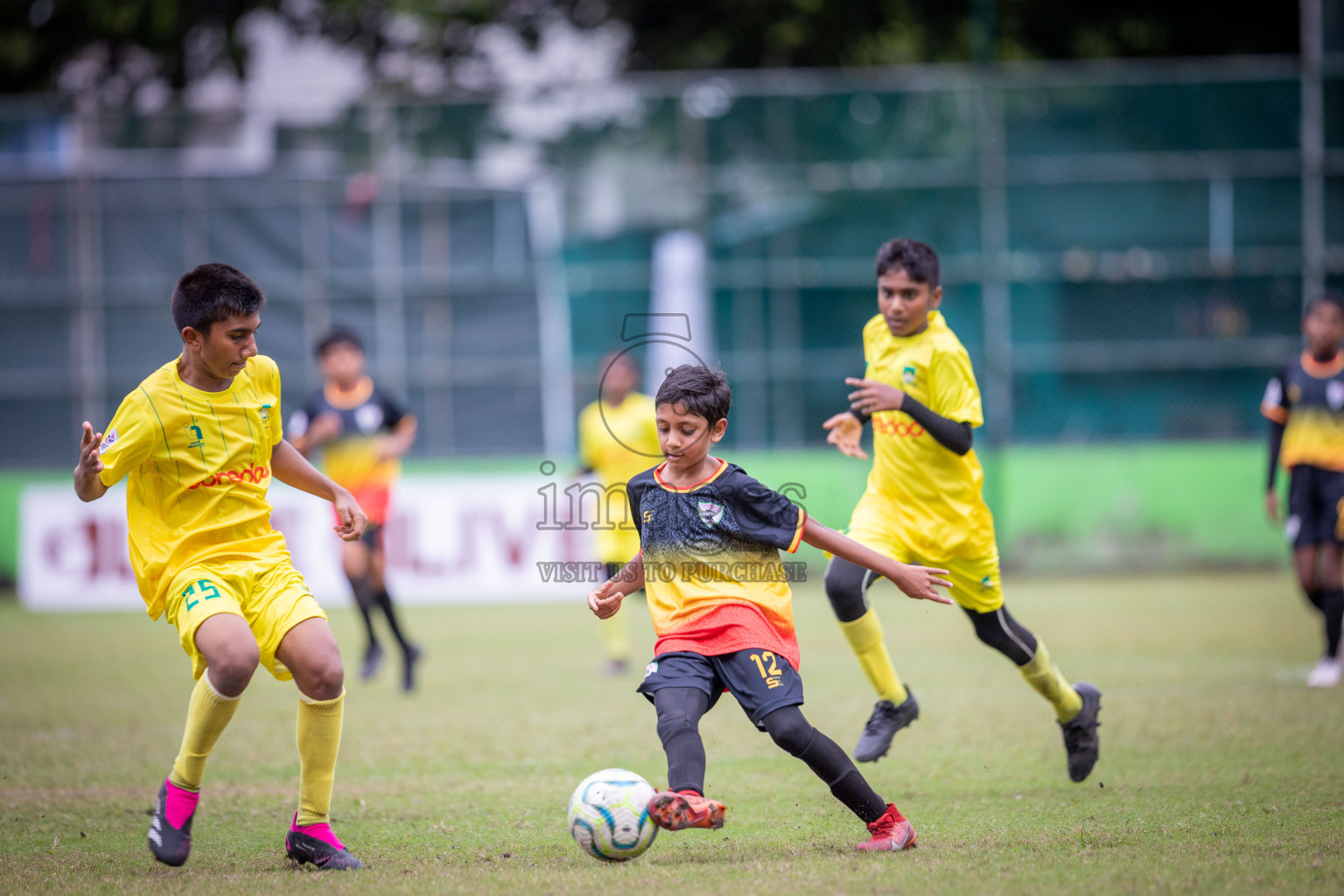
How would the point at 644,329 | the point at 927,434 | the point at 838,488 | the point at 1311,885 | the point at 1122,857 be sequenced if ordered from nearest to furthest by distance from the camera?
1. the point at 1311,885
2. the point at 1122,857
3. the point at 927,434
4. the point at 838,488
5. the point at 644,329

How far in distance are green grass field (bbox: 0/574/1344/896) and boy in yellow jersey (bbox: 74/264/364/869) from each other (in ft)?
0.95

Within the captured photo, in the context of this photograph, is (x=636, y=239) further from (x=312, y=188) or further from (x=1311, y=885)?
(x=1311, y=885)

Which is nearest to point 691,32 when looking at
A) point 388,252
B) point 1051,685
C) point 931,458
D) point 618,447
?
point 388,252

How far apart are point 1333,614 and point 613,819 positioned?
5802mm

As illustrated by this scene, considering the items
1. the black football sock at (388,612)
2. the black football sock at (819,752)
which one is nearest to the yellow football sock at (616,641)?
the black football sock at (388,612)

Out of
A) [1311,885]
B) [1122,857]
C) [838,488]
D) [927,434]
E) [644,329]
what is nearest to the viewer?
[1311,885]

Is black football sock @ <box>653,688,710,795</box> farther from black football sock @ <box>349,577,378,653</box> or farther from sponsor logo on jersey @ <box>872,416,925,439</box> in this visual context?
black football sock @ <box>349,577,378,653</box>

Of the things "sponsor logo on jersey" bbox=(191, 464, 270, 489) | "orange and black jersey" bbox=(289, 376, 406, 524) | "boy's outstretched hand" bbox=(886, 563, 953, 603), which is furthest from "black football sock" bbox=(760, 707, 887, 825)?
"orange and black jersey" bbox=(289, 376, 406, 524)

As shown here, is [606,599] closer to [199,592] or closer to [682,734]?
[682,734]

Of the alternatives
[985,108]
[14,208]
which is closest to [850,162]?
[985,108]

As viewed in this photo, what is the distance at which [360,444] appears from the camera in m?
9.27

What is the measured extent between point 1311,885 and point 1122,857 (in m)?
0.56

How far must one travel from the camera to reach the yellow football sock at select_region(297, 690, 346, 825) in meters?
4.35

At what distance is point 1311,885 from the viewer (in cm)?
376
